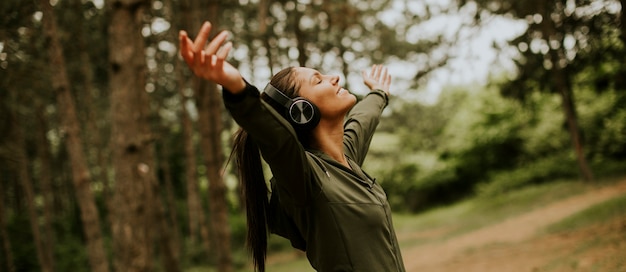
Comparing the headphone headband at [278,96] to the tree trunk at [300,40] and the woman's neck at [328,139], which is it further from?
the tree trunk at [300,40]

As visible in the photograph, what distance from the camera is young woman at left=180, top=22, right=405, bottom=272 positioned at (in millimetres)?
2113

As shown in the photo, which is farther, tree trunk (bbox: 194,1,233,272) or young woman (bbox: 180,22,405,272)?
tree trunk (bbox: 194,1,233,272)

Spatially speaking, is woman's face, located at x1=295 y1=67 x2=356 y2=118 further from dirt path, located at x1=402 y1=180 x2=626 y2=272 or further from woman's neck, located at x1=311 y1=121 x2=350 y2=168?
dirt path, located at x1=402 y1=180 x2=626 y2=272

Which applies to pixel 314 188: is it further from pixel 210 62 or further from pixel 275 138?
pixel 210 62

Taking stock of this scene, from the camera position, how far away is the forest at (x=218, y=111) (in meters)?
7.25

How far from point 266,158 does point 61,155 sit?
27.0 m

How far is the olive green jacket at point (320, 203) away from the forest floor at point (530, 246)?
7.00m

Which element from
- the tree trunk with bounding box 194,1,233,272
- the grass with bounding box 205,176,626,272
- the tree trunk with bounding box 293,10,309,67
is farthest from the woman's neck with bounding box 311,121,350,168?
the tree trunk with bounding box 293,10,309,67

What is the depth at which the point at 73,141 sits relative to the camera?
31.8ft

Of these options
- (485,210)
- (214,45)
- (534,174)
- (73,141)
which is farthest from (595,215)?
(214,45)

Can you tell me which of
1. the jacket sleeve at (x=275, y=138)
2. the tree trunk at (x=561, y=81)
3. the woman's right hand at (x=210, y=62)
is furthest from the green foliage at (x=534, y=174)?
the woman's right hand at (x=210, y=62)

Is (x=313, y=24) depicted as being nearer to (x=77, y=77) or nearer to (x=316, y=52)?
(x=316, y=52)

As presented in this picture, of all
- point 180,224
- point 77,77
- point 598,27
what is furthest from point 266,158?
point 180,224

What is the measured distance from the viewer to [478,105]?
3130cm
